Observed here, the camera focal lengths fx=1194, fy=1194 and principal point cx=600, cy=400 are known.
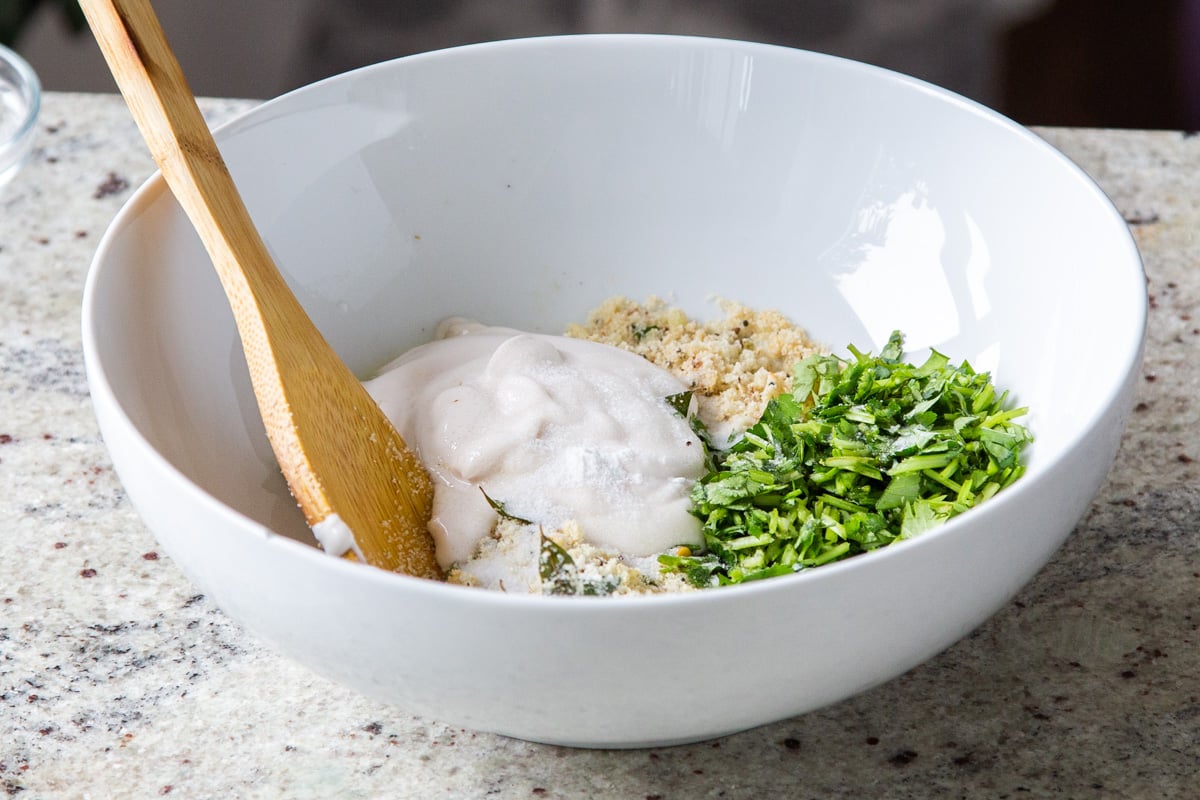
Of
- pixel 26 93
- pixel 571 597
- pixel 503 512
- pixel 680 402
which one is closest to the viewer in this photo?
pixel 571 597

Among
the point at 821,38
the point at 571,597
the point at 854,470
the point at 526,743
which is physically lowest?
the point at 821,38

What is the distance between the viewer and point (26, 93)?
1.49 m

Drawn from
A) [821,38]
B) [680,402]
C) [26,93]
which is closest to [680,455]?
[680,402]

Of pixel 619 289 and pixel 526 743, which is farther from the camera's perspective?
pixel 619 289

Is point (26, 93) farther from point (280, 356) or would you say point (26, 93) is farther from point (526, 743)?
point (526, 743)

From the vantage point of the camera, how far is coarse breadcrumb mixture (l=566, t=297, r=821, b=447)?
1.12m

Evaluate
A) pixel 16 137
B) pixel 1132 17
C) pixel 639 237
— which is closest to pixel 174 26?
pixel 16 137

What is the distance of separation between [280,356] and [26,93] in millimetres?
823

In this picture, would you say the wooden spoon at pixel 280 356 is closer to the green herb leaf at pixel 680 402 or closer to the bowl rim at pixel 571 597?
the bowl rim at pixel 571 597

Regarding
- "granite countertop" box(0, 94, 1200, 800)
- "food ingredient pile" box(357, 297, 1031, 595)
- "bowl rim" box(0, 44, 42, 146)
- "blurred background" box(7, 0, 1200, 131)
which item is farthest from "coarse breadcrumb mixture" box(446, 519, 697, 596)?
"blurred background" box(7, 0, 1200, 131)

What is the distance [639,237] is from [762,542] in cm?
45

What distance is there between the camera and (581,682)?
0.67 metres

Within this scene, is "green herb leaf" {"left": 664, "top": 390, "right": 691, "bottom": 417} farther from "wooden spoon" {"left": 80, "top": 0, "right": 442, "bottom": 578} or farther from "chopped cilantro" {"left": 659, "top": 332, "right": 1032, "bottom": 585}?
"wooden spoon" {"left": 80, "top": 0, "right": 442, "bottom": 578}

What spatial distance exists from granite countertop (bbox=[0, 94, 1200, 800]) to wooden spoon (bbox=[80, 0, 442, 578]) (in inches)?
5.8
